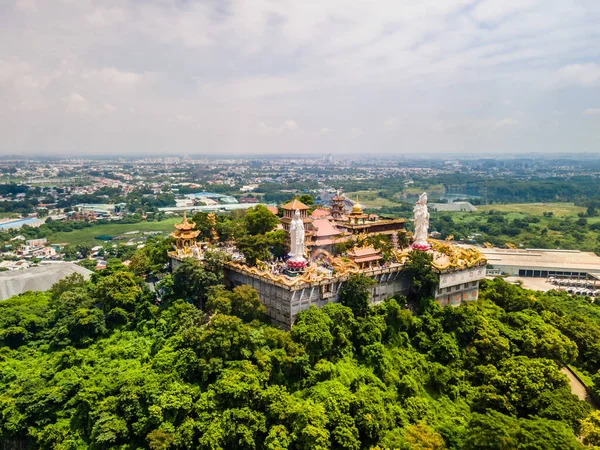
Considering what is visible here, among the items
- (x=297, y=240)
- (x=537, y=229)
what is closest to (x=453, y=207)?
(x=537, y=229)

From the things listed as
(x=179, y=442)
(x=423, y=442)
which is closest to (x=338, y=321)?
(x=423, y=442)

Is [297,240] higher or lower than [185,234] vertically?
higher

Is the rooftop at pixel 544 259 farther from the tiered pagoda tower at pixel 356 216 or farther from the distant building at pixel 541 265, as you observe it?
the tiered pagoda tower at pixel 356 216

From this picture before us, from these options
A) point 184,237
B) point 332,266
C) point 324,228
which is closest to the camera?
point 332,266

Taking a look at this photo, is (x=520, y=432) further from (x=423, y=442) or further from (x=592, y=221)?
(x=592, y=221)

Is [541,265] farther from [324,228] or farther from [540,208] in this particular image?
[540,208]

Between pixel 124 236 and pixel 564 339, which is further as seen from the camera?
pixel 124 236

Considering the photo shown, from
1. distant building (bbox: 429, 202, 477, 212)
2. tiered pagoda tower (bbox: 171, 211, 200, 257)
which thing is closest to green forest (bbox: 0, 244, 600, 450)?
tiered pagoda tower (bbox: 171, 211, 200, 257)
